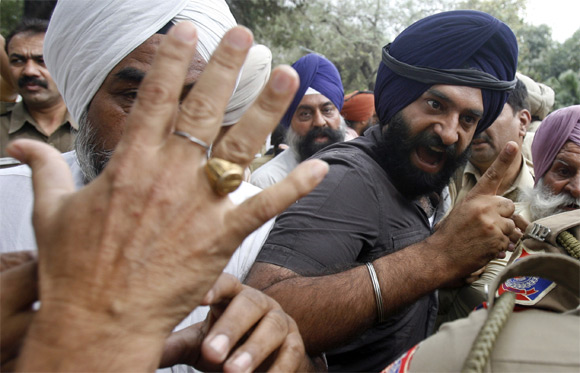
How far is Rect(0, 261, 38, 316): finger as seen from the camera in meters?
0.76

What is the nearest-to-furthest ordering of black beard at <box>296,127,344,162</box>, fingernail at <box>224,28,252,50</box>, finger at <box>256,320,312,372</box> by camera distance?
fingernail at <box>224,28,252,50</box>
finger at <box>256,320,312,372</box>
black beard at <box>296,127,344,162</box>

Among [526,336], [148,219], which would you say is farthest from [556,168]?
[148,219]

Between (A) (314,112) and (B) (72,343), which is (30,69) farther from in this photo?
(B) (72,343)

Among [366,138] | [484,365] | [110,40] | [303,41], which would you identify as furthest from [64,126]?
[303,41]

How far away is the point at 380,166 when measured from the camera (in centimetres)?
211

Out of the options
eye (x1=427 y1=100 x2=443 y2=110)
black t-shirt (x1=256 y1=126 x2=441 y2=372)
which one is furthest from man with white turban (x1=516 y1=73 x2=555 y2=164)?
black t-shirt (x1=256 y1=126 x2=441 y2=372)

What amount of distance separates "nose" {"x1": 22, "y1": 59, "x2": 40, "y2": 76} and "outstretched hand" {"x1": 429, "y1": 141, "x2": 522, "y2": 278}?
3.56 meters

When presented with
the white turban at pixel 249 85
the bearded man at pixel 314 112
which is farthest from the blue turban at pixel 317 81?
the white turban at pixel 249 85

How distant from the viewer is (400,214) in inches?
78.0

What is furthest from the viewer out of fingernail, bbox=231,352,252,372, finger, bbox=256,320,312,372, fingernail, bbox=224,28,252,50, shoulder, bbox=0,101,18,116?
shoulder, bbox=0,101,18,116

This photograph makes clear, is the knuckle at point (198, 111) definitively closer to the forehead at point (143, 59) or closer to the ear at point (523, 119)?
the forehead at point (143, 59)

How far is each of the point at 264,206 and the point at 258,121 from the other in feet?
0.52

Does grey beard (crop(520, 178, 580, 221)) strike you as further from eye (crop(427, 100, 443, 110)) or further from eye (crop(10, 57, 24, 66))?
eye (crop(10, 57, 24, 66))

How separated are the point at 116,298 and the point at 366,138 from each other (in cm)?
177
